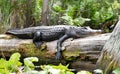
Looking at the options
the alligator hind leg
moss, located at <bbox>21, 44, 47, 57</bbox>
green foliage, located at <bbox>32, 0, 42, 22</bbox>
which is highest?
green foliage, located at <bbox>32, 0, 42, 22</bbox>

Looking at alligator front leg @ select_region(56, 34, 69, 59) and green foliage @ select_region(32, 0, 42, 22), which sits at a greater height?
green foliage @ select_region(32, 0, 42, 22)

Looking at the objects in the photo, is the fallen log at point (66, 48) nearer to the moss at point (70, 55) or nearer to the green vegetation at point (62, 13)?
the moss at point (70, 55)

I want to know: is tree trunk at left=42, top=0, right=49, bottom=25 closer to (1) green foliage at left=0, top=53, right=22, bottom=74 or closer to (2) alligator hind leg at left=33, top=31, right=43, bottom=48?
(2) alligator hind leg at left=33, top=31, right=43, bottom=48

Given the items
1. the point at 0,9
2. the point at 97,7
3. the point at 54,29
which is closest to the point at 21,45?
the point at 54,29

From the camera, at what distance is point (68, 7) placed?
814 cm

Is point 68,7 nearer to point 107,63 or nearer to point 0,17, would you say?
point 0,17

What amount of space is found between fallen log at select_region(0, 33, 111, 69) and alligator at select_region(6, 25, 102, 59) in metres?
0.12

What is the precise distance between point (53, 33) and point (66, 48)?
28.7 inches

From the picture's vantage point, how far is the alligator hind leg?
5.44 meters

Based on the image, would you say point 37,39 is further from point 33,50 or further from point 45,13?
point 45,13

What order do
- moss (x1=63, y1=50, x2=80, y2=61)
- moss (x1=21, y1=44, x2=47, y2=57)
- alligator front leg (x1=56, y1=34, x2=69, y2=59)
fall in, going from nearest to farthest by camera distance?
moss (x1=63, y1=50, x2=80, y2=61) → alligator front leg (x1=56, y1=34, x2=69, y2=59) → moss (x1=21, y1=44, x2=47, y2=57)

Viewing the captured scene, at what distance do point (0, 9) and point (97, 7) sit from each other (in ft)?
9.59

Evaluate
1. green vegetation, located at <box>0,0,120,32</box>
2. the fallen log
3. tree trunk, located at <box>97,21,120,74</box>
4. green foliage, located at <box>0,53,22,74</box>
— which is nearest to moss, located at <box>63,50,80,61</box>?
the fallen log

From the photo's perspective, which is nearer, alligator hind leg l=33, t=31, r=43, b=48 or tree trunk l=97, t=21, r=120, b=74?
tree trunk l=97, t=21, r=120, b=74
